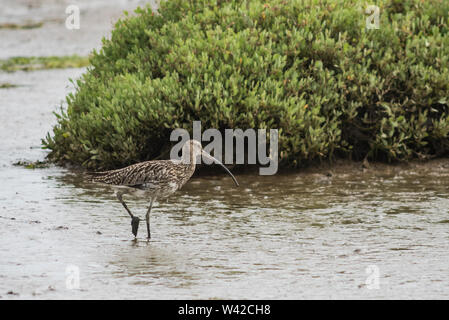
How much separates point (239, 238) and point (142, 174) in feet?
4.44

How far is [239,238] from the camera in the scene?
9484 millimetres

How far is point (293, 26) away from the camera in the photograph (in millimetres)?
13094

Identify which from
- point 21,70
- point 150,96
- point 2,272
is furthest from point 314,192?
point 21,70

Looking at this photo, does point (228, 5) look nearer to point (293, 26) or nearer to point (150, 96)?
point (293, 26)

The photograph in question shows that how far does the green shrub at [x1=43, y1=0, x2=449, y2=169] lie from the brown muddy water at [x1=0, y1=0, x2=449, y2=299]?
1.74 feet

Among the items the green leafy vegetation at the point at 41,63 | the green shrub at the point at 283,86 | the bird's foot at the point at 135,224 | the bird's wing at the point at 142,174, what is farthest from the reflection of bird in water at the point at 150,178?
the green leafy vegetation at the point at 41,63

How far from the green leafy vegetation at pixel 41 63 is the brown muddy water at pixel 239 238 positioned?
11576 mm

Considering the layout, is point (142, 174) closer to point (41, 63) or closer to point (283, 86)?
point (283, 86)

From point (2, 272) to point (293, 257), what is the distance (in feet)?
9.25

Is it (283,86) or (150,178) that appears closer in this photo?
(150,178)

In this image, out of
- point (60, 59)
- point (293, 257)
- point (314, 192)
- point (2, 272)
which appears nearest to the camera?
point (2, 272)

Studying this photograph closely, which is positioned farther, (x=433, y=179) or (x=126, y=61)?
(x=126, y=61)

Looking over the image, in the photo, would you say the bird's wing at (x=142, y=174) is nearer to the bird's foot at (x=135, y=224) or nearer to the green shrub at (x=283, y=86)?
the bird's foot at (x=135, y=224)

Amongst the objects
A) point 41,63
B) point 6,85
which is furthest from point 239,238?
point 41,63
